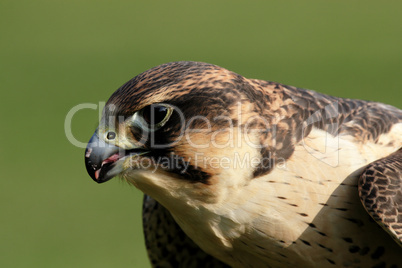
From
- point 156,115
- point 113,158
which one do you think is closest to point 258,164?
point 156,115

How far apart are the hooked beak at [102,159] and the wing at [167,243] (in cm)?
127

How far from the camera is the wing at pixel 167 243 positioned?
4.95m

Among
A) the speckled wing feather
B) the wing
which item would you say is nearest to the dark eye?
the speckled wing feather

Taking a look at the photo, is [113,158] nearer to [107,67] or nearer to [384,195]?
[384,195]

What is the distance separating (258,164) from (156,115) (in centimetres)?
60

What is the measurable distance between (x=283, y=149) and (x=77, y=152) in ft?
27.5

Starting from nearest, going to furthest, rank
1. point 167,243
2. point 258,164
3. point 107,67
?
point 258,164 < point 167,243 < point 107,67

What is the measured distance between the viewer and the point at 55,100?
517 inches

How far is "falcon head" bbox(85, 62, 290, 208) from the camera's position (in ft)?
12.1

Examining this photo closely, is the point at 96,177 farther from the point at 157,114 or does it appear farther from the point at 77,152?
the point at 77,152

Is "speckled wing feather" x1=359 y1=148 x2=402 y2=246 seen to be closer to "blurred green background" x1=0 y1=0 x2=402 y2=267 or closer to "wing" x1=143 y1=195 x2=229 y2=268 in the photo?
"wing" x1=143 y1=195 x2=229 y2=268

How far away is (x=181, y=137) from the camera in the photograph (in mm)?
3727

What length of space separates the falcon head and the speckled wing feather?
0.52 m

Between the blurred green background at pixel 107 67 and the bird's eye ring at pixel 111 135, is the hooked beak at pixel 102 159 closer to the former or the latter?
the bird's eye ring at pixel 111 135
